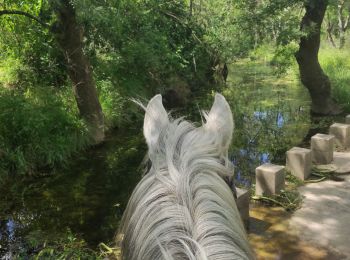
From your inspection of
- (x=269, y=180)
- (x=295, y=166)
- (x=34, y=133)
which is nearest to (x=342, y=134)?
(x=295, y=166)

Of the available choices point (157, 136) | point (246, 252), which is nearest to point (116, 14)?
point (157, 136)

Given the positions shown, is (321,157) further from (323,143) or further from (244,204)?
(244,204)

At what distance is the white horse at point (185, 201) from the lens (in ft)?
3.73

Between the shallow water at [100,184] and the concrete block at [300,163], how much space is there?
73 centimetres

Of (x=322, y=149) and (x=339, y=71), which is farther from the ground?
(x=339, y=71)

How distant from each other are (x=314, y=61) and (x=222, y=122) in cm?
857

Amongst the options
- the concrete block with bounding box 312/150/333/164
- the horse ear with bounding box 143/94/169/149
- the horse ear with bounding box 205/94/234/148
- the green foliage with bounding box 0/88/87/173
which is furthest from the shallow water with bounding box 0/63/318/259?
the horse ear with bounding box 143/94/169/149

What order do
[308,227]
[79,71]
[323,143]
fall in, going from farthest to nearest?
[79,71], [323,143], [308,227]

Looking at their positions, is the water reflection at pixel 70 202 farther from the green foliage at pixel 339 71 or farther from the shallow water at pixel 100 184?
the green foliage at pixel 339 71

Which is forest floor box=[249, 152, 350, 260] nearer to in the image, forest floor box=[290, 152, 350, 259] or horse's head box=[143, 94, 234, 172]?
forest floor box=[290, 152, 350, 259]

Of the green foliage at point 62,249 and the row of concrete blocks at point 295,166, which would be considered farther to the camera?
the row of concrete blocks at point 295,166

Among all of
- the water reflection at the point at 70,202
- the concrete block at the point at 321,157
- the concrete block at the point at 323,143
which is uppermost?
the concrete block at the point at 323,143

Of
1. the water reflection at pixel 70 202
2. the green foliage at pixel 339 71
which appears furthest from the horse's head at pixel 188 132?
the green foliage at pixel 339 71

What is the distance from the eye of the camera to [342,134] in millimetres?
7285
